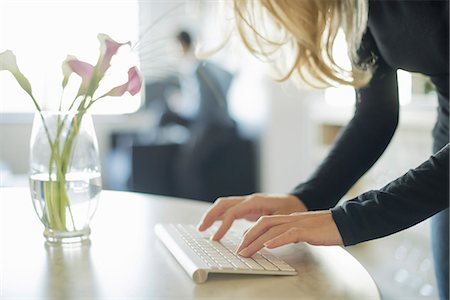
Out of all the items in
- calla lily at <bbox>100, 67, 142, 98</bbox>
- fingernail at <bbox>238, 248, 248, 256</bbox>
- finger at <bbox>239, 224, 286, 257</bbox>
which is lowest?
fingernail at <bbox>238, 248, 248, 256</bbox>

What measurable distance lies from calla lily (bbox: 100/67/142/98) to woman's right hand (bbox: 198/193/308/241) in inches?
8.2

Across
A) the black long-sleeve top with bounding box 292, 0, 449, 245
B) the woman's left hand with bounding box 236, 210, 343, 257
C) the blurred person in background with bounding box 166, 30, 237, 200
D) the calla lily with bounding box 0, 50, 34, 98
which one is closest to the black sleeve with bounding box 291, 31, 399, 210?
the black long-sleeve top with bounding box 292, 0, 449, 245

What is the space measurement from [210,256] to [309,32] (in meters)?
0.47

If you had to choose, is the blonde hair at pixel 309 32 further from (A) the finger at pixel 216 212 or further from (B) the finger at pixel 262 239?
(B) the finger at pixel 262 239

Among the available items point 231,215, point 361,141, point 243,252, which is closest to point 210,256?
point 243,252

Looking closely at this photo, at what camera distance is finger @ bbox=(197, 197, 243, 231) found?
1022 millimetres

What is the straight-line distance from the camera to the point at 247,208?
1.03 metres

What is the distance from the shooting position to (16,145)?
5.87m

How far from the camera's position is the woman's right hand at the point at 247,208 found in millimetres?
1014

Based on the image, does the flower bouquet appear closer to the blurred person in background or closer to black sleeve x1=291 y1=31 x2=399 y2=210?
black sleeve x1=291 y1=31 x2=399 y2=210

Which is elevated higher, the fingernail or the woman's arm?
the woman's arm

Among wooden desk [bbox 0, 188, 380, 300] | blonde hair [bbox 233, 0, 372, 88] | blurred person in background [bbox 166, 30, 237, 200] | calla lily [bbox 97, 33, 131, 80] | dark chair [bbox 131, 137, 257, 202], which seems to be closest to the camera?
wooden desk [bbox 0, 188, 380, 300]

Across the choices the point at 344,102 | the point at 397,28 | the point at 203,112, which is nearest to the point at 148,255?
the point at 397,28

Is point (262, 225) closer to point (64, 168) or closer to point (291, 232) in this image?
point (291, 232)
